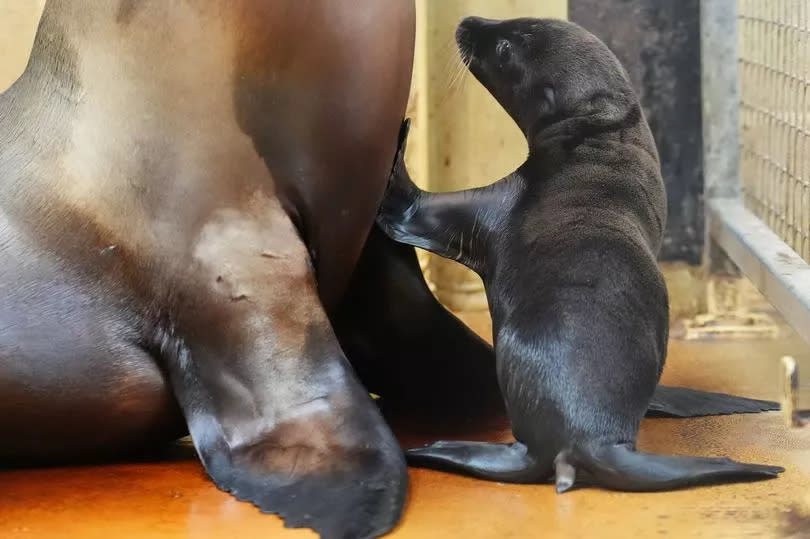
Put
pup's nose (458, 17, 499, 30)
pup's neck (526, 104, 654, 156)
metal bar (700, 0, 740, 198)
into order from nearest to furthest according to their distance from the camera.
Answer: pup's neck (526, 104, 654, 156) < pup's nose (458, 17, 499, 30) < metal bar (700, 0, 740, 198)

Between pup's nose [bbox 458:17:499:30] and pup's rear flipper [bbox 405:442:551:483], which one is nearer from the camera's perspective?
pup's rear flipper [bbox 405:442:551:483]

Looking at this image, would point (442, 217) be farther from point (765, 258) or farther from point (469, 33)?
point (765, 258)

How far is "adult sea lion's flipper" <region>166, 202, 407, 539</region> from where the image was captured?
1.82m

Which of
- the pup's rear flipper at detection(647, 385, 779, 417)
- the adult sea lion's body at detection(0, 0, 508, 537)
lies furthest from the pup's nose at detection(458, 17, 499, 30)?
the pup's rear flipper at detection(647, 385, 779, 417)

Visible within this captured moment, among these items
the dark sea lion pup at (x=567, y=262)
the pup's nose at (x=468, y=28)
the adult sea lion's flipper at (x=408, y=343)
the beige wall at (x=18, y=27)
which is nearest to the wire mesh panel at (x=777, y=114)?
the dark sea lion pup at (x=567, y=262)

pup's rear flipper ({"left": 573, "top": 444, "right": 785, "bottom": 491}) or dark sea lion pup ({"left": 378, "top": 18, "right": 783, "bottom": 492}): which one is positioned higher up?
dark sea lion pup ({"left": 378, "top": 18, "right": 783, "bottom": 492})

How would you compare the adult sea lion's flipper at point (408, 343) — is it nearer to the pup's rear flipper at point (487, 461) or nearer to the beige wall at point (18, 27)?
the pup's rear flipper at point (487, 461)

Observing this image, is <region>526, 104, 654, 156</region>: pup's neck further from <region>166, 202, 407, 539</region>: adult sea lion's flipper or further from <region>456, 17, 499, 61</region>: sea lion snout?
<region>166, 202, 407, 539</region>: adult sea lion's flipper

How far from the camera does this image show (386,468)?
71.6 inches

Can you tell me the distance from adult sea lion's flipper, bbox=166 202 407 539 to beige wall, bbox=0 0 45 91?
1571 mm

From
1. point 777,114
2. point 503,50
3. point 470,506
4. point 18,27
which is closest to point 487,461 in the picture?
point 470,506

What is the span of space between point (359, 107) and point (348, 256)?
27cm

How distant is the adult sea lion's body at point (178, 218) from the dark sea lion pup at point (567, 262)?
263 millimetres

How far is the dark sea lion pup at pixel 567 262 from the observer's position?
5.99 ft
